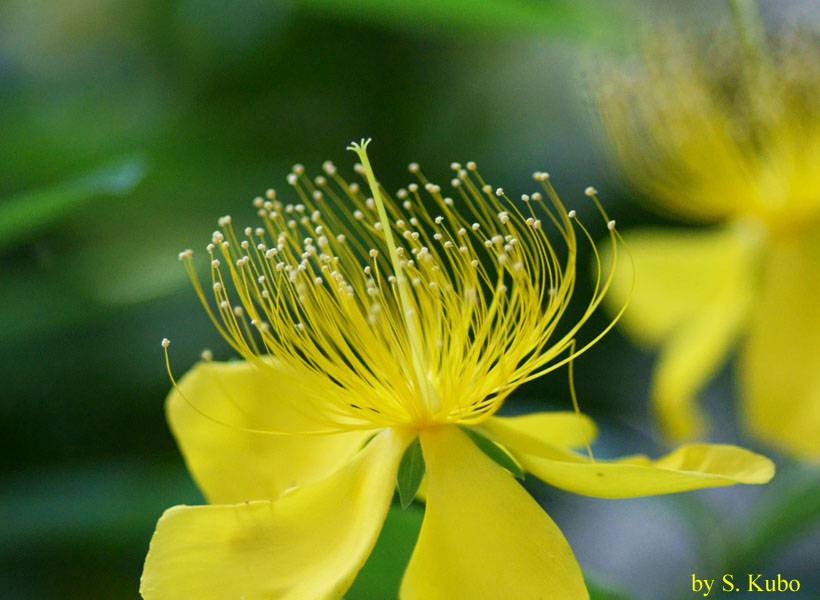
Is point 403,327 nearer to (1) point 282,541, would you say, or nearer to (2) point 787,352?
(1) point 282,541

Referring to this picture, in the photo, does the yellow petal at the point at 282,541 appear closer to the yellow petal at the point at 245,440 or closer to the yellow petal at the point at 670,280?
the yellow petal at the point at 245,440

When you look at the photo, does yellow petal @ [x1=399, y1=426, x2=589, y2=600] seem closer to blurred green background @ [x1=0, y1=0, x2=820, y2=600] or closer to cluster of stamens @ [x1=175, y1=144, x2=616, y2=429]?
cluster of stamens @ [x1=175, y1=144, x2=616, y2=429]

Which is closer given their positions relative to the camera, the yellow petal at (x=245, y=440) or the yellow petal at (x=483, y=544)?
the yellow petal at (x=483, y=544)

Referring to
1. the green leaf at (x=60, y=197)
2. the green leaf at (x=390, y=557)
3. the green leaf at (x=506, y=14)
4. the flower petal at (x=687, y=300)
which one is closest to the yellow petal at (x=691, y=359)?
the flower petal at (x=687, y=300)

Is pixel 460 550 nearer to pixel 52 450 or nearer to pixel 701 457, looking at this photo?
pixel 701 457

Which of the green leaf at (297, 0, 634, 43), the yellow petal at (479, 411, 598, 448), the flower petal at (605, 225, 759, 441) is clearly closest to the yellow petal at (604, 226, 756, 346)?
the flower petal at (605, 225, 759, 441)

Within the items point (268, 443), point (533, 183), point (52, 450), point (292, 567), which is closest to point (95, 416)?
point (52, 450)
